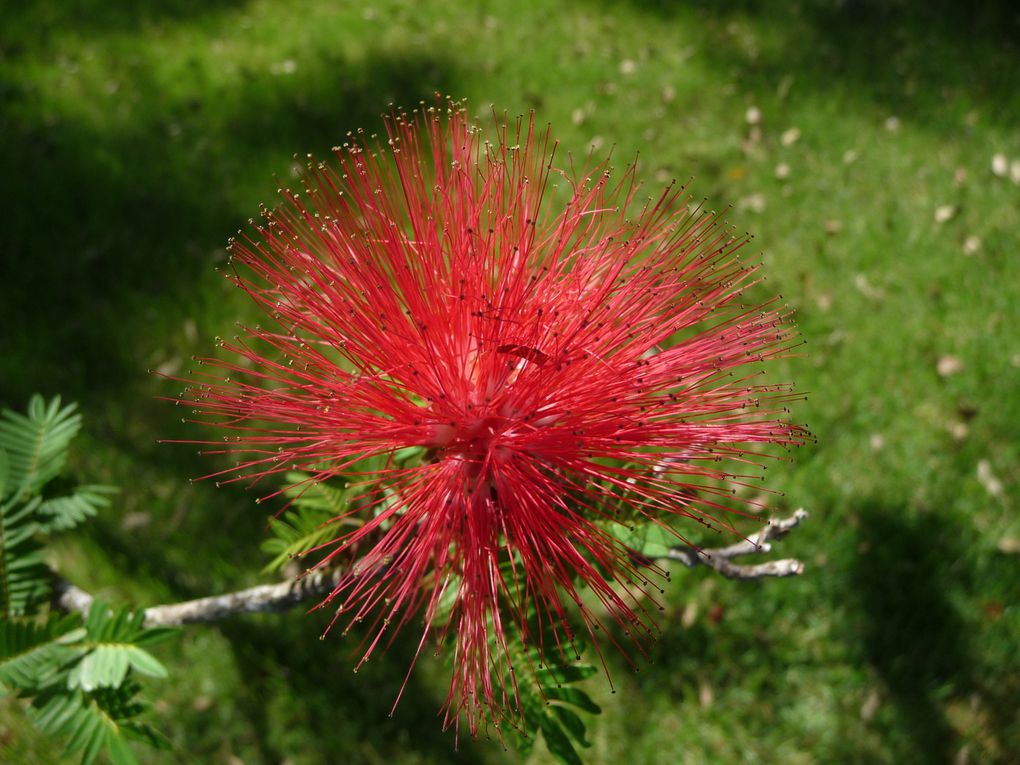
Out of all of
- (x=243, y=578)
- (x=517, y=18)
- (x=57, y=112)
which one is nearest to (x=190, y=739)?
(x=243, y=578)

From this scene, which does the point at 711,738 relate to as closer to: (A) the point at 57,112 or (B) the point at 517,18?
(B) the point at 517,18

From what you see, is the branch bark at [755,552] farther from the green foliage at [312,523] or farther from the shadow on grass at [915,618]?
the shadow on grass at [915,618]

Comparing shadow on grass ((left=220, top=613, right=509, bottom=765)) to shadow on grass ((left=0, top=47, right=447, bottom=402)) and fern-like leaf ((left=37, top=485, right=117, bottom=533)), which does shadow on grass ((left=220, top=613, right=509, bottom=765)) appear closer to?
fern-like leaf ((left=37, top=485, right=117, bottom=533))

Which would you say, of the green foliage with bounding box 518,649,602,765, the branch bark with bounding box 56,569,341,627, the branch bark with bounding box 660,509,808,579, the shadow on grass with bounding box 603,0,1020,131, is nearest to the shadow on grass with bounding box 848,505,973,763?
the branch bark with bounding box 660,509,808,579

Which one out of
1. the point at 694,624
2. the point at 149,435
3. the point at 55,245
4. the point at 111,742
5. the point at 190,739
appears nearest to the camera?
the point at 111,742

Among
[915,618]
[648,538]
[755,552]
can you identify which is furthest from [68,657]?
[915,618]

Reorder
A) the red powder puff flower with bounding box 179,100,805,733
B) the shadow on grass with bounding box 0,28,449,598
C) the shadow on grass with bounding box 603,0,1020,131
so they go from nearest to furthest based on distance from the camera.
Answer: the red powder puff flower with bounding box 179,100,805,733
the shadow on grass with bounding box 0,28,449,598
the shadow on grass with bounding box 603,0,1020,131
